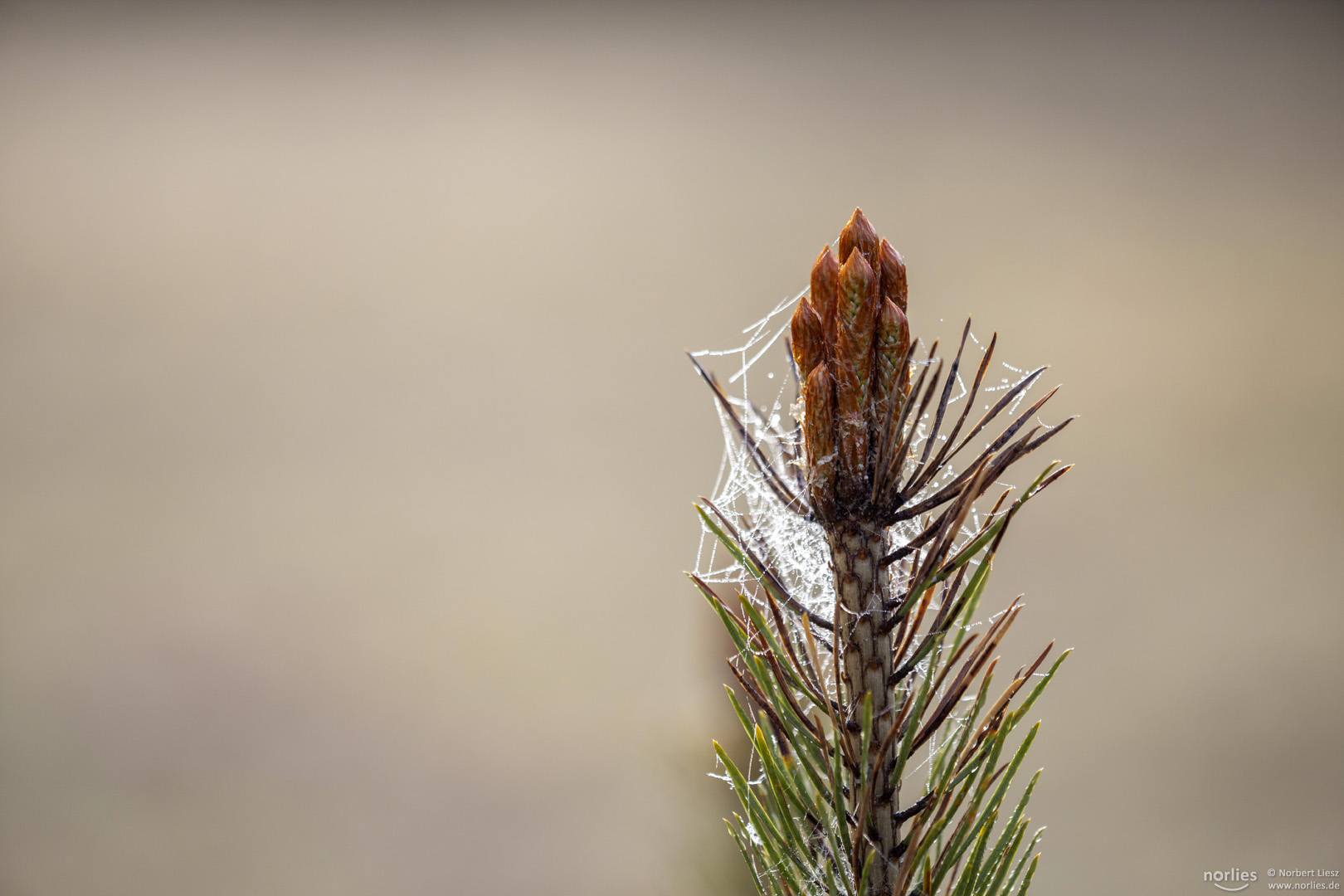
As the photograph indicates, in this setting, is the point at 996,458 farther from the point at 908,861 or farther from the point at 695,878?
the point at 695,878

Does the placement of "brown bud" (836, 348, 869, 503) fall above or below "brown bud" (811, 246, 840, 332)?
below

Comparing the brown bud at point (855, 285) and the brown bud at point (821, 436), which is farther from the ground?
the brown bud at point (855, 285)

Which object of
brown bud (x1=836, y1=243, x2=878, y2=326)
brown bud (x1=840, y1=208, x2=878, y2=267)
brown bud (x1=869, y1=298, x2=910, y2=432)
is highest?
brown bud (x1=840, y1=208, x2=878, y2=267)

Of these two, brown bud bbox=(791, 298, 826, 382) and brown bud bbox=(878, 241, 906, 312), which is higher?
brown bud bbox=(878, 241, 906, 312)
